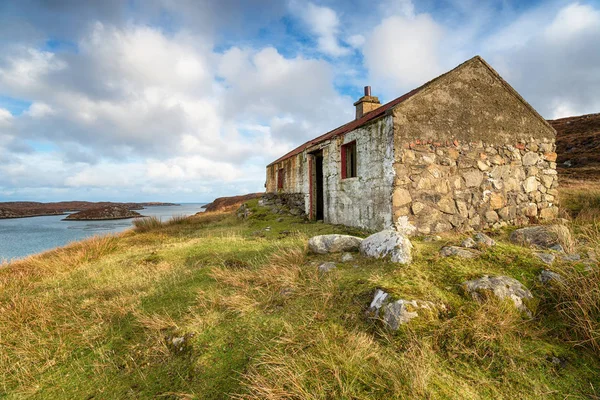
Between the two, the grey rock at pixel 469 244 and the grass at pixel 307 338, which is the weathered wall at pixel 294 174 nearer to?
the grass at pixel 307 338

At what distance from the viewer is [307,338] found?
114 inches

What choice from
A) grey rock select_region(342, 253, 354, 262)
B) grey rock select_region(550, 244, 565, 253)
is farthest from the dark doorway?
grey rock select_region(550, 244, 565, 253)

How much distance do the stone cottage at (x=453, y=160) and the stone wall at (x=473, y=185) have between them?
0.08 feet

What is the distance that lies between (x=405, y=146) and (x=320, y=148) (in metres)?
4.35

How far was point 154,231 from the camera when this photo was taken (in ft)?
43.0

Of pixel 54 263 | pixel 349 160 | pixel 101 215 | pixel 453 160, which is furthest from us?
pixel 101 215

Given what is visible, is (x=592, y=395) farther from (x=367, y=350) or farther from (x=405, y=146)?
(x=405, y=146)

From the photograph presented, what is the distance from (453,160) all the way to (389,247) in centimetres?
437

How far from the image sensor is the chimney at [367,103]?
11612mm

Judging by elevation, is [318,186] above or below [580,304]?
above

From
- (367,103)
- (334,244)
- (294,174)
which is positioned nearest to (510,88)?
(367,103)

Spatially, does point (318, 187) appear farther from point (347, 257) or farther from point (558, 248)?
point (558, 248)

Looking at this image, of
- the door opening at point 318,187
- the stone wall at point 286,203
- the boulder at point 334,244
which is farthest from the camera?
the stone wall at point 286,203

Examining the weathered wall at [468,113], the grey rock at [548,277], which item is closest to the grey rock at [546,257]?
the grey rock at [548,277]
